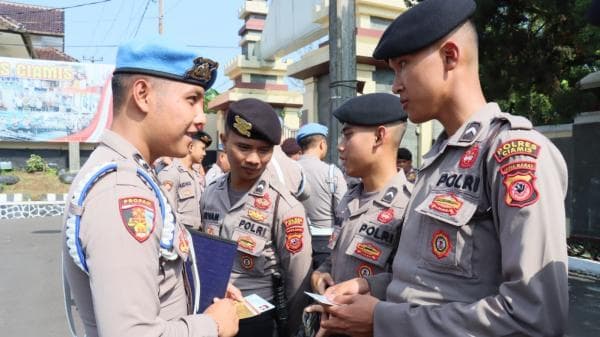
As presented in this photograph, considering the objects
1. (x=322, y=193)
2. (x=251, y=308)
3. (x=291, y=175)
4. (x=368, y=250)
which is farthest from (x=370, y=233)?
(x=322, y=193)

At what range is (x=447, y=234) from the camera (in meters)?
1.22

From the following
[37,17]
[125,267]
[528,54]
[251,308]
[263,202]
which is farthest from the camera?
[37,17]

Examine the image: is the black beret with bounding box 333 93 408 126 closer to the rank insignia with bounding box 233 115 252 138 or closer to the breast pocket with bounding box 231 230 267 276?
the rank insignia with bounding box 233 115 252 138

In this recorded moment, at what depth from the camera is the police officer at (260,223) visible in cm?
231

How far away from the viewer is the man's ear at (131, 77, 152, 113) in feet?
4.42

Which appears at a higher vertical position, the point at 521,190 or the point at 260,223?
the point at 521,190

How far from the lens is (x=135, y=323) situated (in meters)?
1.06

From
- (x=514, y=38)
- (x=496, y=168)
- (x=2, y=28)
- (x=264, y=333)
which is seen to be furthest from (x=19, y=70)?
(x=496, y=168)

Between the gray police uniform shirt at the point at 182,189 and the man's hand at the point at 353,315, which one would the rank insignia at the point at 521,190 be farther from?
the gray police uniform shirt at the point at 182,189

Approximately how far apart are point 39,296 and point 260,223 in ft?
13.1

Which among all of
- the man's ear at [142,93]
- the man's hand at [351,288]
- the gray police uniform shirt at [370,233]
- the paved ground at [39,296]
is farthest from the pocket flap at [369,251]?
the paved ground at [39,296]

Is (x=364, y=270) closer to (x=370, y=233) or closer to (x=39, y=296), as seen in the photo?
(x=370, y=233)

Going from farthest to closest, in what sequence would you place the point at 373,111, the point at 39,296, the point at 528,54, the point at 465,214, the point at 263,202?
the point at 528,54 → the point at 39,296 → the point at 263,202 → the point at 373,111 → the point at 465,214

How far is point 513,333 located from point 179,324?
798mm
